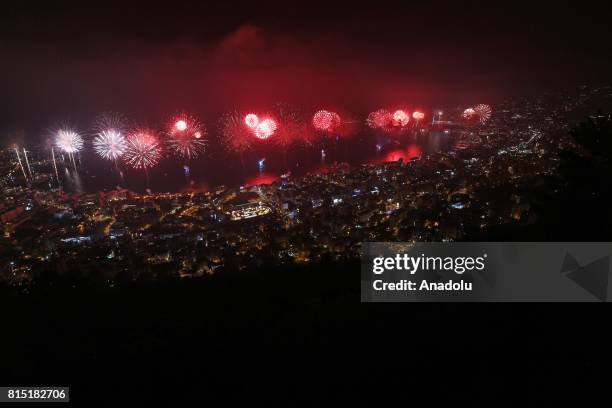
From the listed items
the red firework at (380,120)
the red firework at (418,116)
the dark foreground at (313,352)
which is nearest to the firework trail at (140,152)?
the red firework at (380,120)

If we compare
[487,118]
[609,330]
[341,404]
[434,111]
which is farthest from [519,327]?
[434,111]

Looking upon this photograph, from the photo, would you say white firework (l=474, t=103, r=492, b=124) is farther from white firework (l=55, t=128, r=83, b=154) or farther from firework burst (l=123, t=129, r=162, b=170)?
white firework (l=55, t=128, r=83, b=154)

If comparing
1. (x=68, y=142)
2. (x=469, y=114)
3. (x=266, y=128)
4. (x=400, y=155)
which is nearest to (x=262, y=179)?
(x=266, y=128)

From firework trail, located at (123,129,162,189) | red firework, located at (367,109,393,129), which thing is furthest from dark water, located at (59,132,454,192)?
red firework, located at (367,109,393,129)

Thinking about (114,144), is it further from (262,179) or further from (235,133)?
(235,133)

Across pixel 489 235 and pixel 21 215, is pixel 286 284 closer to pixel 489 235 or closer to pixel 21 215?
pixel 489 235

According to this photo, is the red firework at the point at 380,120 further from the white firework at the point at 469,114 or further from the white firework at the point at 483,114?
the white firework at the point at 483,114
